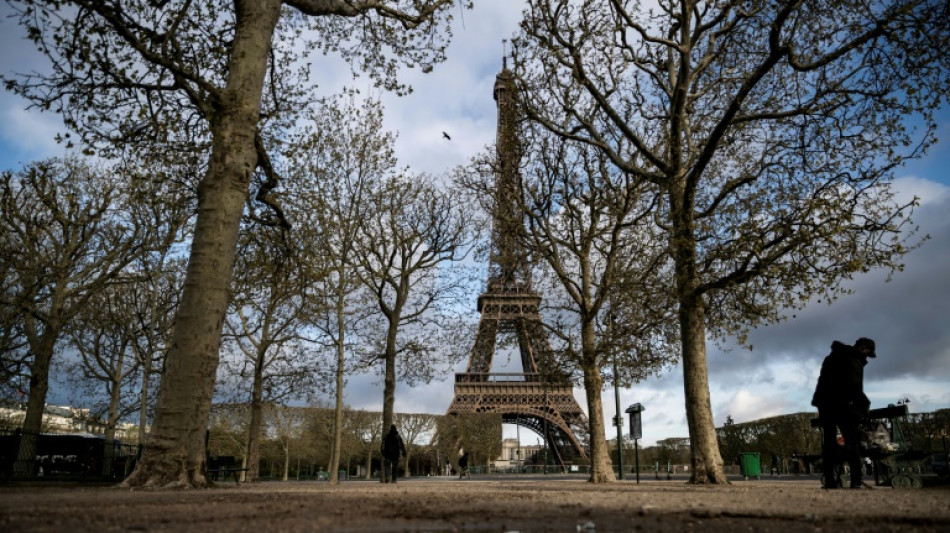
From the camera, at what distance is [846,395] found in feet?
31.7

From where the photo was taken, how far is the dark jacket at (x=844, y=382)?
9.61 m

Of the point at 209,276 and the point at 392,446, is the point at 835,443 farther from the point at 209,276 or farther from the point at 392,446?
the point at 392,446

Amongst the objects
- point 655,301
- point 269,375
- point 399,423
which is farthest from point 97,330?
point 399,423

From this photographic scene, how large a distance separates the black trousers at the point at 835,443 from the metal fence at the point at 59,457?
1545 centimetres

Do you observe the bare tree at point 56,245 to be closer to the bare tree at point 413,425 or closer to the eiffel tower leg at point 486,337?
the eiffel tower leg at point 486,337

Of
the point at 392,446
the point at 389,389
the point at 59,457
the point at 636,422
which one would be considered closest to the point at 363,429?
the point at 59,457

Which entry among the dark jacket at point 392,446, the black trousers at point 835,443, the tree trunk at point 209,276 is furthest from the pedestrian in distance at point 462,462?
the tree trunk at point 209,276

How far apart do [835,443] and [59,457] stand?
29.3m

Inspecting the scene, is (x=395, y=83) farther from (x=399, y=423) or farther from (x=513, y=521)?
(x=399, y=423)

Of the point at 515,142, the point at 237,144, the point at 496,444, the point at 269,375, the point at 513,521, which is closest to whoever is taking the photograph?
the point at 513,521

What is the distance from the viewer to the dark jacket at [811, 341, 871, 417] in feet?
31.5

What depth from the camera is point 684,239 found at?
12219 millimetres

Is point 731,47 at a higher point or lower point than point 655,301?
higher

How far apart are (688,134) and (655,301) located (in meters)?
4.19
